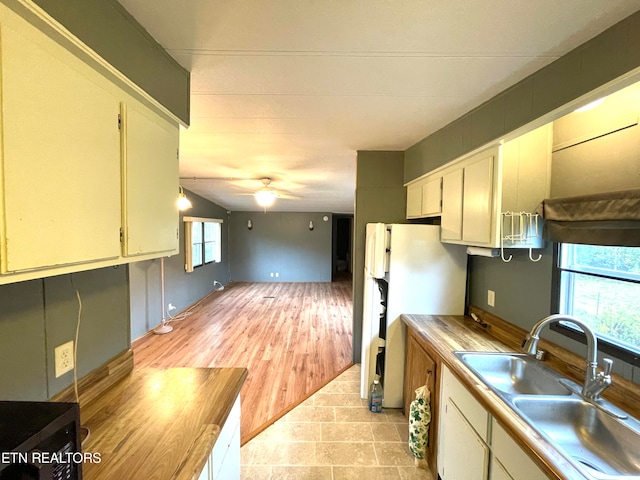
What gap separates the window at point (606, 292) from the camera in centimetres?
131

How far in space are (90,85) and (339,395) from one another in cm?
289

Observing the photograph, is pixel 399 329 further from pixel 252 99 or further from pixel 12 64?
pixel 12 64

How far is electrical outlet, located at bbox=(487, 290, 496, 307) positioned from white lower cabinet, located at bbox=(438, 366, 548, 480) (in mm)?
806

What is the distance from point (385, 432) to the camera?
2.28 metres

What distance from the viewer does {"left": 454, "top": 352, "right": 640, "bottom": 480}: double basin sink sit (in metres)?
1.07

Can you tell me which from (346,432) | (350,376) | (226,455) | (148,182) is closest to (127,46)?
(148,182)

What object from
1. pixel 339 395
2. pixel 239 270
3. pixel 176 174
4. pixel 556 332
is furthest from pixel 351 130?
pixel 239 270

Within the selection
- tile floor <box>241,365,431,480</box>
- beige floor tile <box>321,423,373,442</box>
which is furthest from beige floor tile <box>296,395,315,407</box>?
beige floor tile <box>321,423,373,442</box>

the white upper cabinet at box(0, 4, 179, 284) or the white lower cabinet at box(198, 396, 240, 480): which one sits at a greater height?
the white upper cabinet at box(0, 4, 179, 284)

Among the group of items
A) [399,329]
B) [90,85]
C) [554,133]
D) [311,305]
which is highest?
[554,133]

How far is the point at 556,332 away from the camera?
1606 mm

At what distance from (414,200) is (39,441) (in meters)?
2.89

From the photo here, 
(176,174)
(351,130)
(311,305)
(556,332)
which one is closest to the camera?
(176,174)

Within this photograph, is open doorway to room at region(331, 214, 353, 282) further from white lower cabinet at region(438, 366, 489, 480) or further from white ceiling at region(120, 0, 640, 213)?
white lower cabinet at region(438, 366, 489, 480)
